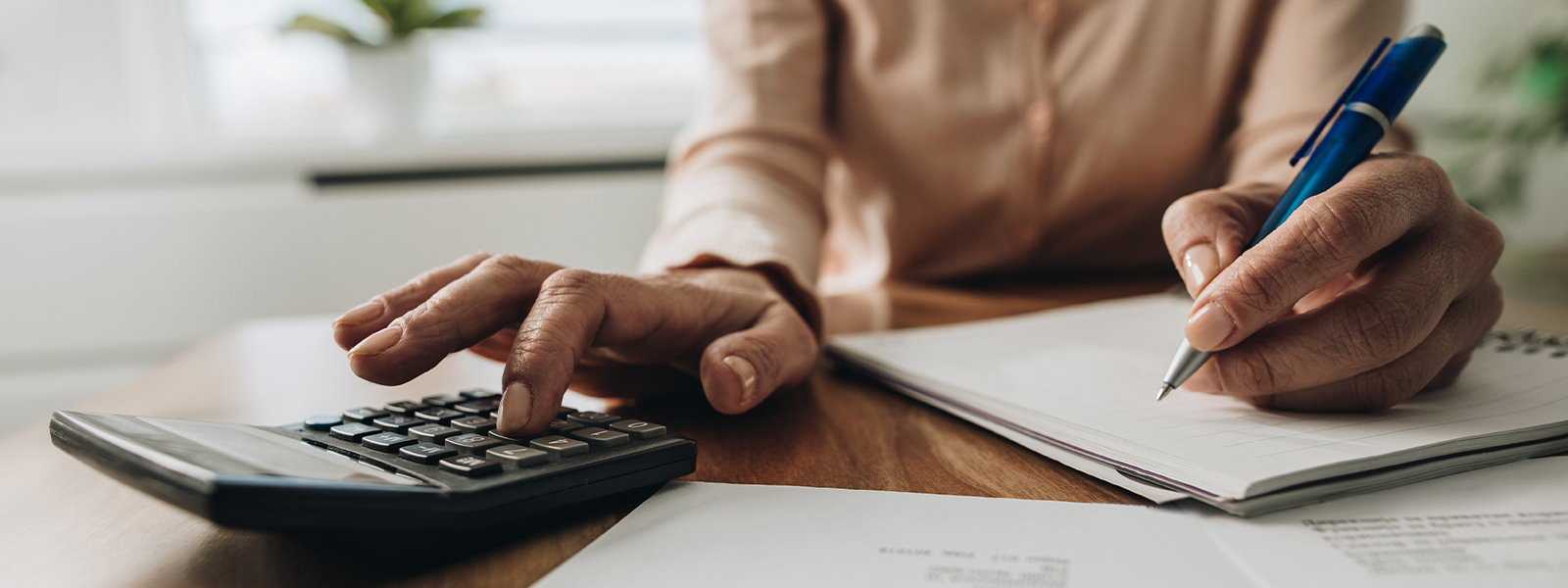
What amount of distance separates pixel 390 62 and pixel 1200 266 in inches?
57.4

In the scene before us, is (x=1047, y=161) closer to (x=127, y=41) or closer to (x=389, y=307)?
(x=389, y=307)

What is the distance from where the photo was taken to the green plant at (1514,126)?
1531mm

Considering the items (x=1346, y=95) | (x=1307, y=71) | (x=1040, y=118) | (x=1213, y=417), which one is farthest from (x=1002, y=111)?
(x=1213, y=417)

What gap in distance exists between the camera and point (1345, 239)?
35 centimetres

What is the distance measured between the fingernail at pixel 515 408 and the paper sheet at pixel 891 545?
0.06 m

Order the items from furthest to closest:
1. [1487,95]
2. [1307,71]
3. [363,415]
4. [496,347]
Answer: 1. [1487,95]
2. [1307,71]
3. [496,347]
4. [363,415]

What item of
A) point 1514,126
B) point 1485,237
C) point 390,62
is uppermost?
point 390,62

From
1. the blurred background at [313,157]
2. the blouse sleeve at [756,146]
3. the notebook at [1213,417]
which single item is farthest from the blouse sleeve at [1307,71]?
the blurred background at [313,157]

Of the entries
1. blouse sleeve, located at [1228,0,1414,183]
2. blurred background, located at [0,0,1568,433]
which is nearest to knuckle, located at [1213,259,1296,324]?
blouse sleeve, located at [1228,0,1414,183]

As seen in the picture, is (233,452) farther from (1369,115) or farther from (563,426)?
(1369,115)

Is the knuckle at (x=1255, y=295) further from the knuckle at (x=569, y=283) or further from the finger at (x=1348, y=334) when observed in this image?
the knuckle at (x=569, y=283)

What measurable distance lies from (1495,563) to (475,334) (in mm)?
389

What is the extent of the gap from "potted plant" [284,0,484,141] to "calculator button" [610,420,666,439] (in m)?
1.30

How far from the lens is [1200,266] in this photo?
15.5 inches
